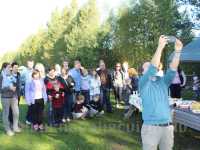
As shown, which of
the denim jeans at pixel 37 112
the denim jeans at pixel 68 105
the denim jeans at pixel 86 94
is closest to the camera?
the denim jeans at pixel 37 112

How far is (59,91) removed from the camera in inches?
531

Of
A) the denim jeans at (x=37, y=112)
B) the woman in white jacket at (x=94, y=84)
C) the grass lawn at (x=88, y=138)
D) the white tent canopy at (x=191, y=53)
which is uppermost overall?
the white tent canopy at (x=191, y=53)

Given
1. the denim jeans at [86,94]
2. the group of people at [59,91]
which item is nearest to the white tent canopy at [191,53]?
the group of people at [59,91]

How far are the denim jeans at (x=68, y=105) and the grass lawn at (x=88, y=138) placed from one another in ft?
1.45

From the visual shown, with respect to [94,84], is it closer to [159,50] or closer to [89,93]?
[89,93]

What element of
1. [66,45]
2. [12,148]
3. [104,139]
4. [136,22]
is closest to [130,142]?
[104,139]

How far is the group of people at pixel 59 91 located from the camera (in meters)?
12.2

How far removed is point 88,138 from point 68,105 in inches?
114

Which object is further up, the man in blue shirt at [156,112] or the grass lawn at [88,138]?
the man in blue shirt at [156,112]

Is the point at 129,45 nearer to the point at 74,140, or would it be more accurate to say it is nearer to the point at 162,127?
the point at 74,140

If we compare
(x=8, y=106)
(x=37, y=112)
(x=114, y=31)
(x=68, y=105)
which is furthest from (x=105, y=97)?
(x=114, y=31)

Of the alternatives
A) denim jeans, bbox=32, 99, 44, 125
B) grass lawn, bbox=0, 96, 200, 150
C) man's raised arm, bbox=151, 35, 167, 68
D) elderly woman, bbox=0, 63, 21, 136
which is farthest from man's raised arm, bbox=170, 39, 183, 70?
denim jeans, bbox=32, 99, 44, 125

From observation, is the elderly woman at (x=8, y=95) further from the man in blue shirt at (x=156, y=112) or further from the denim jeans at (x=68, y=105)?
the man in blue shirt at (x=156, y=112)

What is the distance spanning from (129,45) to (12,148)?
116 ft
